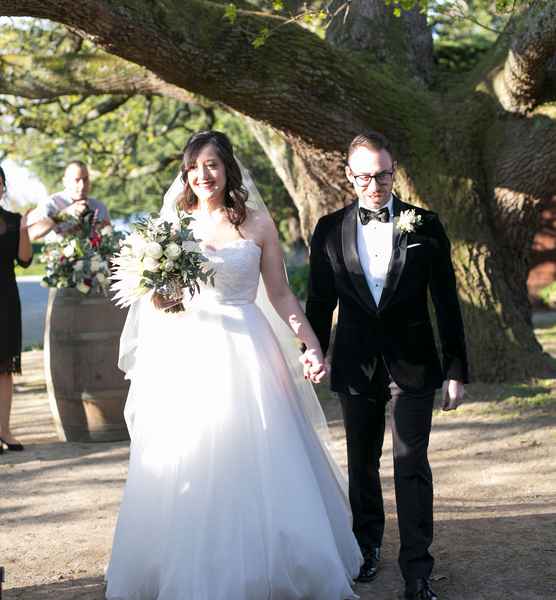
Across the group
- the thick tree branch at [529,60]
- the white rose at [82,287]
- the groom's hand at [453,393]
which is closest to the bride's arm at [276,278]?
the groom's hand at [453,393]

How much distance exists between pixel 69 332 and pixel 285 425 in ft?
13.9

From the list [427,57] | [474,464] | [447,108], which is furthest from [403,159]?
[474,464]

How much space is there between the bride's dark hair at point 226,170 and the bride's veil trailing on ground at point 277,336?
149 mm

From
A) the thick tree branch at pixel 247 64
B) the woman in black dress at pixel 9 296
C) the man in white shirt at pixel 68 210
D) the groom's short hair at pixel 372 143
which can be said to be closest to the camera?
the groom's short hair at pixel 372 143

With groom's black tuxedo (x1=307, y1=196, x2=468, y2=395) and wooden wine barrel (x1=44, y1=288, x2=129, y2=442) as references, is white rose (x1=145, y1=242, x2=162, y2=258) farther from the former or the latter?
wooden wine barrel (x1=44, y1=288, x2=129, y2=442)

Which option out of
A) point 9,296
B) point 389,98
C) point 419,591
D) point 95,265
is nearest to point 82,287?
point 95,265

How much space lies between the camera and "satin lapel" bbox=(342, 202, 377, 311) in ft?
14.4

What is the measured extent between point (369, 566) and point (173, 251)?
5.93 ft

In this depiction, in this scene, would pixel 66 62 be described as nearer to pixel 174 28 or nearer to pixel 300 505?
pixel 174 28

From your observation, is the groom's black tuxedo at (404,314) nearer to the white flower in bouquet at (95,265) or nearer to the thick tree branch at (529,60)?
the white flower in bouquet at (95,265)

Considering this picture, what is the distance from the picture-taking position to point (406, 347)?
4.38m

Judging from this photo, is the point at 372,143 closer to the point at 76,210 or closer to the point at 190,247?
the point at 190,247

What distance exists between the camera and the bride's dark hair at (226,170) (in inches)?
183

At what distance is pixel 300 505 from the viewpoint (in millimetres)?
4254
